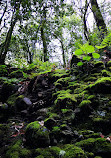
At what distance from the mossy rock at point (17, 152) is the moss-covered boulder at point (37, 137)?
13cm

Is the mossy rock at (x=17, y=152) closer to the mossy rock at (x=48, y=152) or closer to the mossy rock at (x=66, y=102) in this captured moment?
the mossy rock at (x=48, y=152)

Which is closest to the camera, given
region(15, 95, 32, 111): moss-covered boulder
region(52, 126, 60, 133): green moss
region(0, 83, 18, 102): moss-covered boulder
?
region(52, 126, 60, 133): green moss

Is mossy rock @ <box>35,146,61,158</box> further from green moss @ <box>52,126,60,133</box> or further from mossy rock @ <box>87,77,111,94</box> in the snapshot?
mossy rock @ <box>87,77,111,94</box>

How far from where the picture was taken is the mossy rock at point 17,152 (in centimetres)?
153

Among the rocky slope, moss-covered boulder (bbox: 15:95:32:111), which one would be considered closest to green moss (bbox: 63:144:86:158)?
the rocky slope

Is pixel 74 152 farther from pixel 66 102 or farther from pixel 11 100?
pixel 11 100

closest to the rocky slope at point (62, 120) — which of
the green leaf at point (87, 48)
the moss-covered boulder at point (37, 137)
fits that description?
the moss-covered boulder at point (37, 137)

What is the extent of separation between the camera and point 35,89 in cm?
367

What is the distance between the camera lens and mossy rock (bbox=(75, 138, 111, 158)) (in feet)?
4.23

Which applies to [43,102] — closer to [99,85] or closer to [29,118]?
[29,118]

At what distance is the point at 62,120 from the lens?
6.98 feet

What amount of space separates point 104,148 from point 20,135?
5.04 ft

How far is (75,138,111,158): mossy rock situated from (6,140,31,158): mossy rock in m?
0.77

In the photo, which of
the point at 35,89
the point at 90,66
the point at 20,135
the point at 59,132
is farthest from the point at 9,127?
the point at 90,66
